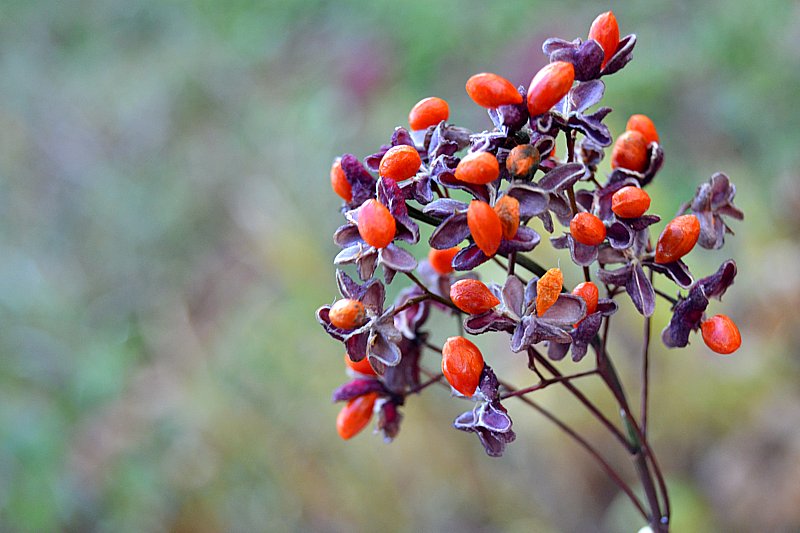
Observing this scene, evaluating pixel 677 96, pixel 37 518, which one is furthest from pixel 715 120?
pixel 37 518

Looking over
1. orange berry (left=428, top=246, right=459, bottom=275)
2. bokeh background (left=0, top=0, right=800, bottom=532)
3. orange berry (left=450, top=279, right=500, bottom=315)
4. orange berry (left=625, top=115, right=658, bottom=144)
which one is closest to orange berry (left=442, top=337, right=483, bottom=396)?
orange berry (left=450, top=279, right=500, bottom=315)

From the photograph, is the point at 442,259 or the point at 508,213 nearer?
the point at 508,213

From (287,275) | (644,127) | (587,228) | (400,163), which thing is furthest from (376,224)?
(287,275)

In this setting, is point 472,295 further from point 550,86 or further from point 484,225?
point 550,86

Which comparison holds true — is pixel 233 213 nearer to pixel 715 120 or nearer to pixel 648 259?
pixel 715 120

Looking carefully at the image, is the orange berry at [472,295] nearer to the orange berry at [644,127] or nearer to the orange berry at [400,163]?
the orange berry at [400,163]

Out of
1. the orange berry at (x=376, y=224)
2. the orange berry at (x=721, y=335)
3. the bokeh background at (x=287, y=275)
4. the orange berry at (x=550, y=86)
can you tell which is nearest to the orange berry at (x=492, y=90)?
the orange berry at (x=550, y=86)
